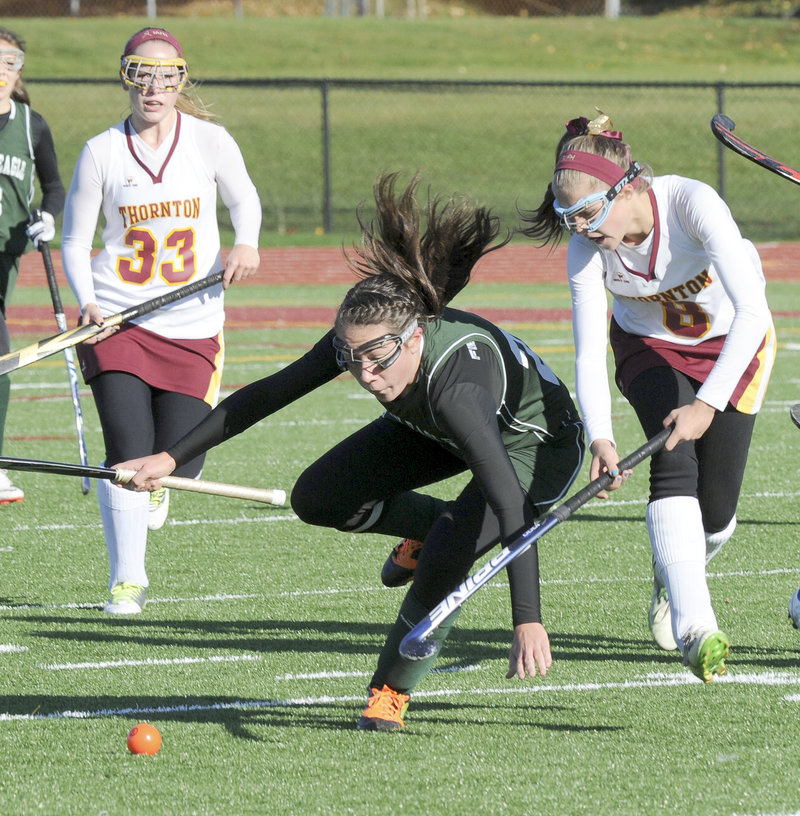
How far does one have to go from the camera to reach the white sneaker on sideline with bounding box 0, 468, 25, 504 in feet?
22.8

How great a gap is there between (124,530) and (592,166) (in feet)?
7.23

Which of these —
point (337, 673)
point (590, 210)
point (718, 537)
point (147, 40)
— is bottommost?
point (337, 673)

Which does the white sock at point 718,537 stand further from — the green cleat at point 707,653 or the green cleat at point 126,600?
the green cleat at point 126,600

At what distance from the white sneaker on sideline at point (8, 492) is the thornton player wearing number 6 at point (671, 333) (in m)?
3.45

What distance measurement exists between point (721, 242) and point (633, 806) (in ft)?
5.20

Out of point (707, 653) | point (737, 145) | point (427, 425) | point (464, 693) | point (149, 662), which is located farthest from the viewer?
point (737, 145)

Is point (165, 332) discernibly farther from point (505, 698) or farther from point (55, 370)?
point (55, 370)

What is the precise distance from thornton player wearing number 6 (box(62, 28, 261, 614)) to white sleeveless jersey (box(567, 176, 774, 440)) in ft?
5.27

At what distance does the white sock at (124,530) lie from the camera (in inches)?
205

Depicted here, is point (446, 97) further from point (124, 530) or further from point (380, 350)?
point (380, 350)

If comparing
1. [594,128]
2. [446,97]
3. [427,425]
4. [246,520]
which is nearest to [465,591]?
[427,425]

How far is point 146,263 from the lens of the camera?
5402mm

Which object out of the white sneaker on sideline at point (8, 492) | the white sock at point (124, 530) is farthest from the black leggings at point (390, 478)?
the white sneaker on sideline at point (8, 492)

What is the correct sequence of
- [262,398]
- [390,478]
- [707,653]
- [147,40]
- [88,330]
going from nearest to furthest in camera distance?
1. [707,653]
2. [262,398]
3. [390,478]
4. [88,330]
5. [147,40]
